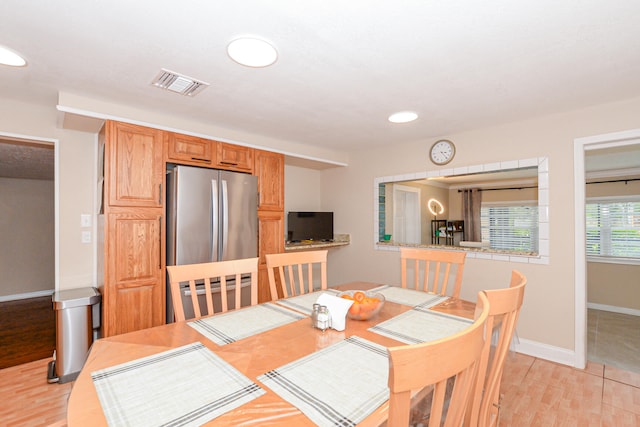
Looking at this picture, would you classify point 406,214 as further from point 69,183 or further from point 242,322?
point 69,183

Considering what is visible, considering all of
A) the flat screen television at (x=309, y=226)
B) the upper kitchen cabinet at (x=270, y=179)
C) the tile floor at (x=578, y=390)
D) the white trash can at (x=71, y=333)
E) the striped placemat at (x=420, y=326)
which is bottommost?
the tile floor at (x=578, y=390)

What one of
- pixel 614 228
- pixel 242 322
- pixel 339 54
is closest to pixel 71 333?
pixel 242 322

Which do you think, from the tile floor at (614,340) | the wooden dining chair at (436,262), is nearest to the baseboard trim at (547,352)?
the tile floor at (614,340)

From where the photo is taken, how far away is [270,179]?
3.43 m

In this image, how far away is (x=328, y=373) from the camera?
0.95m

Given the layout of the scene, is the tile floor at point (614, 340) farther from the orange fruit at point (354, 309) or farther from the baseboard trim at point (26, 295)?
the baseboard trim at point (26, 295)

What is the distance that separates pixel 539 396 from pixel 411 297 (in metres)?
1.33

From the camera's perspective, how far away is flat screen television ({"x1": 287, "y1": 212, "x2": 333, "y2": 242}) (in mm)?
4059

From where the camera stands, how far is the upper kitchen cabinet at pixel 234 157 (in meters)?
3.03

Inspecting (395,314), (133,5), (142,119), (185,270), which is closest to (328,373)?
(395,314)

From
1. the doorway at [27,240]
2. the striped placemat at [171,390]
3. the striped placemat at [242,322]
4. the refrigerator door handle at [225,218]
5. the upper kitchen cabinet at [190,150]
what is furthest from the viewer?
the doorway at [27,240]

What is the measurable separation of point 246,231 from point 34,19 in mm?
2062

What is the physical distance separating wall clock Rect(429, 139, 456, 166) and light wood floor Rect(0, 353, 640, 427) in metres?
2.07

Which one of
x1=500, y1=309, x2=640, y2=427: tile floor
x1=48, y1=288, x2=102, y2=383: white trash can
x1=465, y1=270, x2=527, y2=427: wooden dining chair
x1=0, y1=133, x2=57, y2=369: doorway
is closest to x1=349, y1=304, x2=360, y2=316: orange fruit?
x1=465, y1=270, x2=527, y2=427: wooden dining chair
